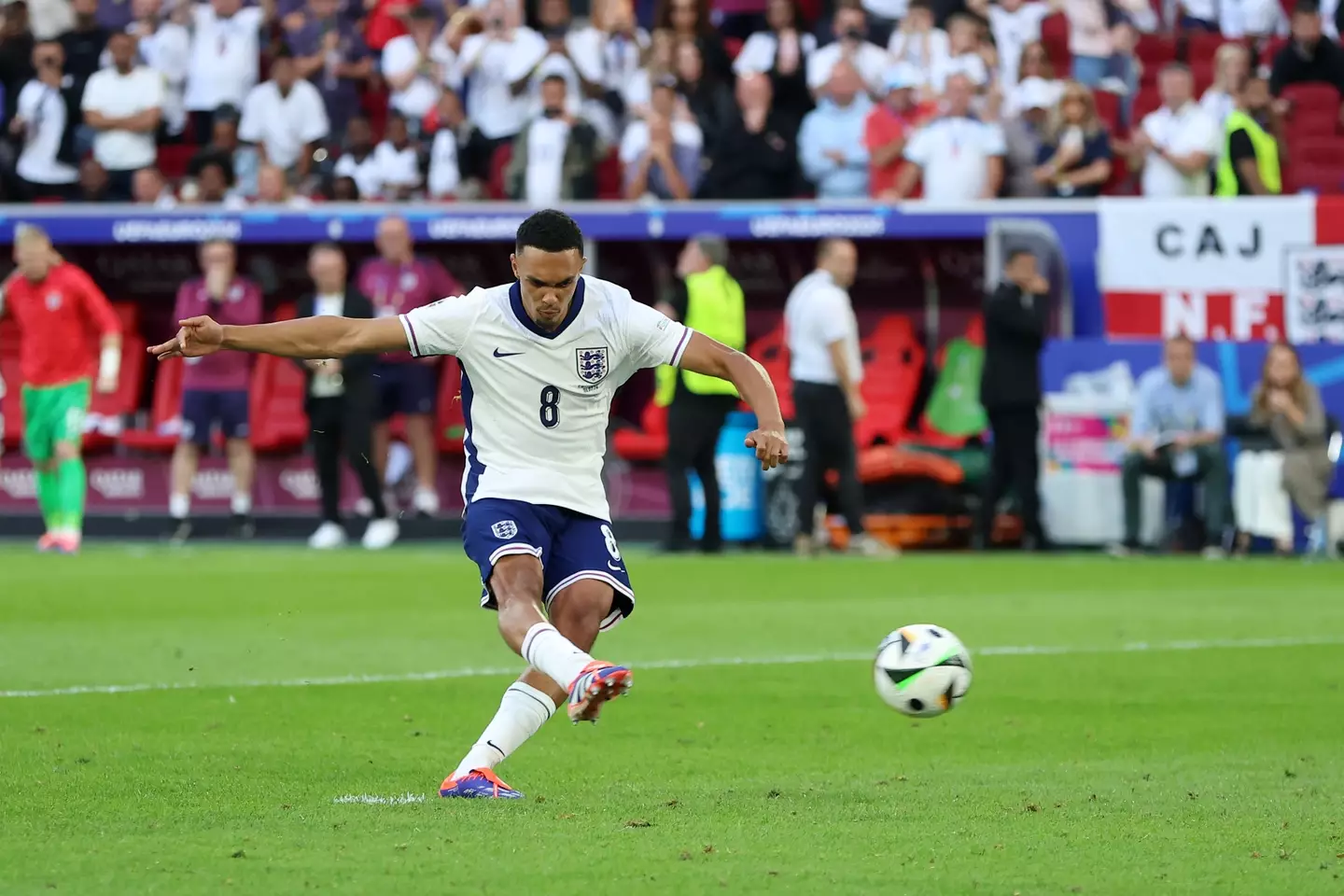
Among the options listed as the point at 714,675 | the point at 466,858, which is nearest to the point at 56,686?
the point at 714,675

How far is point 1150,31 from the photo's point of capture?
Result: 22.0m

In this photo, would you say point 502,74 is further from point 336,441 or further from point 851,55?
point 336,441

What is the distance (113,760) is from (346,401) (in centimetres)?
1218

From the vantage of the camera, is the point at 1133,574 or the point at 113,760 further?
the point at 1133,574

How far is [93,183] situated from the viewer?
2214 centimetres

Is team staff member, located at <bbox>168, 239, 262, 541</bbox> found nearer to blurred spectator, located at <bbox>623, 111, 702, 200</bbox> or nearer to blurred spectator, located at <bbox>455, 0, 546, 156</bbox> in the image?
blurred spectator, located at <bbox>455, 0, 546, 156</bbox>

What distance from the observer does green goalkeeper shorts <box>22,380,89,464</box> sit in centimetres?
1795

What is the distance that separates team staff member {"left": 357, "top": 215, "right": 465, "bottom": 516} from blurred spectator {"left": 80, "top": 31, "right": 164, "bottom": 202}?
2.73 m

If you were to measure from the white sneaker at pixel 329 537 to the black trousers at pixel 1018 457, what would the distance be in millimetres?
5796

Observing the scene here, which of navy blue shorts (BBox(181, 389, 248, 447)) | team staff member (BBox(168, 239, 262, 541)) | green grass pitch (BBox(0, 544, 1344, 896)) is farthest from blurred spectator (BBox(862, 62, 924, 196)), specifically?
navy blue shorts (BBox(181, 389, 248, 447))

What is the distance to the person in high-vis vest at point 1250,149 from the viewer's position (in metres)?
19.2

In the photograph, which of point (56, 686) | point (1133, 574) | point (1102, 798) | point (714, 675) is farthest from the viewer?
point (1133, 574)

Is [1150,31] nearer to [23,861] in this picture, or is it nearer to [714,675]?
[714,675]

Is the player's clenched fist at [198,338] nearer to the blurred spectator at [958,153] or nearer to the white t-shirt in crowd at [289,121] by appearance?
the blurred spectator at [958,153]
